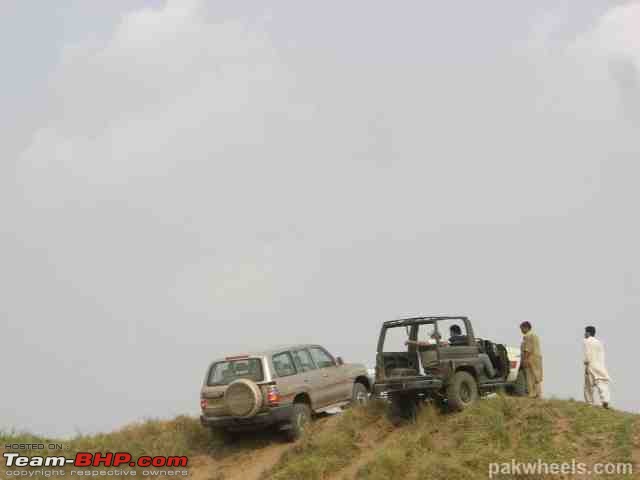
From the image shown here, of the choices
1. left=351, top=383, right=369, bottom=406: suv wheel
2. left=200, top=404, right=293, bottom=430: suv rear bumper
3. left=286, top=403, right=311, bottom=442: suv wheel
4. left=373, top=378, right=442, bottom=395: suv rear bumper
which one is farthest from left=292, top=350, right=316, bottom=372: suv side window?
left=373, top=378, right=442, bottom=395: suv rear bumper

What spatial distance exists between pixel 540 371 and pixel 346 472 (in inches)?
192

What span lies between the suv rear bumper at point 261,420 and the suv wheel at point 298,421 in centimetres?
17

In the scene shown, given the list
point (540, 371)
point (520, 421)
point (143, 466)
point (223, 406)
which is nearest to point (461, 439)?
point (520, 421)

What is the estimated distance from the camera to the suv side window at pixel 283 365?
50.4 feet

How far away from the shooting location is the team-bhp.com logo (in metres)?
15.9

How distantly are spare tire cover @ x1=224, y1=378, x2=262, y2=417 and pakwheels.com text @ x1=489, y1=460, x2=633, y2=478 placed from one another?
15.7ft

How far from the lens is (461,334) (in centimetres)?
1608

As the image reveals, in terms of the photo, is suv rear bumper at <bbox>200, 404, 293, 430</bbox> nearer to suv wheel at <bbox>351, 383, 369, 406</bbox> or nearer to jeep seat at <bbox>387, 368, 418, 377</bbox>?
jeep seat at <bbox>387, 368, 418, 377</bbox>

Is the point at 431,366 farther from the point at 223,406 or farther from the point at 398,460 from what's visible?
the point at 223,406

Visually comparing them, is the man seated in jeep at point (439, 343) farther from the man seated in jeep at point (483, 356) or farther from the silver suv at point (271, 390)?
the silver suv at point (271, 390)

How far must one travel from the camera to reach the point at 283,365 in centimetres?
1557

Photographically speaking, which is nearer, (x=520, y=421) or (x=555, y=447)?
(x=555, y=447)

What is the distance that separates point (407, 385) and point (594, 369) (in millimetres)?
4013

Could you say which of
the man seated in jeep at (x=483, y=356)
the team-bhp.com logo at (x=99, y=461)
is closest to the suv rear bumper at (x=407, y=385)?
the man seated in jeep at (x=483, y=356)
